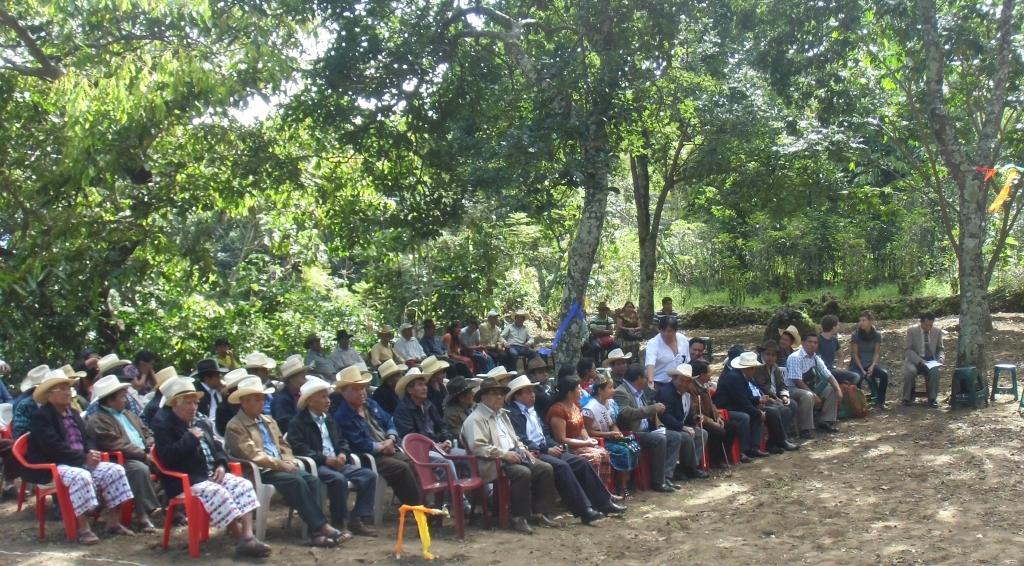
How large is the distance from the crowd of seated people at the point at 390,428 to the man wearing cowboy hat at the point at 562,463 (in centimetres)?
1

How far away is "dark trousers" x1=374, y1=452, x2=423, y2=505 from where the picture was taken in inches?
301

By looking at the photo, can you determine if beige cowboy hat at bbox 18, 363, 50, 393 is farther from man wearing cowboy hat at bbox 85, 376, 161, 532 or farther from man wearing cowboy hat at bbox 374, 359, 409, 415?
man wearing cowboy hat at bbox 374, 359, 409, 415

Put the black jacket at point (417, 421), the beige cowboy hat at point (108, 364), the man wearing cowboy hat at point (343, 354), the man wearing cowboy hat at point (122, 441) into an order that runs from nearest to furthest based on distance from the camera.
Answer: the man wearing cowboy hat at point (122, 441), the black jacket at point (417, 421), the beige cowboy hat at point (108, 364), the man wearing cowboy hat at point (343, 354)

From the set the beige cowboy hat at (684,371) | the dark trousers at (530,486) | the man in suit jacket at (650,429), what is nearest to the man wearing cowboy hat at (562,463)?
the dark trousers at (530,486)

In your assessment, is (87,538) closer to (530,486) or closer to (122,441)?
(122,441)

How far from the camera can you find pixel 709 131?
52.5 feet

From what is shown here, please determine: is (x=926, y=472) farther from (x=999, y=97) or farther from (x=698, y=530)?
(x=999, y=97)

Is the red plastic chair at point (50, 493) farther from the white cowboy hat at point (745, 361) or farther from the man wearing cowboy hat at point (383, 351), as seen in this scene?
the man wearing cowboy hat at point (383, 351)

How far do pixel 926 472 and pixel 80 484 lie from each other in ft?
22.9

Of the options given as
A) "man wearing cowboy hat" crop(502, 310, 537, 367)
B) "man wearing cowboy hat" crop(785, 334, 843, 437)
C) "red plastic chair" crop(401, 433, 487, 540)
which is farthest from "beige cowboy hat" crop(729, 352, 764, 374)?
"man wearing cowboy hat" crop(502, 310, 537, 367)

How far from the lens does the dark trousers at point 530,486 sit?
764 cm

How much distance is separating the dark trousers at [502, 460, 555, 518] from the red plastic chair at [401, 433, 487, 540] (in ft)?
0.79

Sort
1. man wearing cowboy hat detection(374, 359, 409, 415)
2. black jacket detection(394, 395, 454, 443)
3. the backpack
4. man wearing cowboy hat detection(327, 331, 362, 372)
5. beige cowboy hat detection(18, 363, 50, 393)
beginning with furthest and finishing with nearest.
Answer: man wearing cowboy hat detection(327, 331, 362, 372), the backpack, man wearing cowboy hat detection(374, 359, 409, 415), black jacket detection(394, 395, 454, 443), beige cowboy hat detection(18, 363, 50, 393)

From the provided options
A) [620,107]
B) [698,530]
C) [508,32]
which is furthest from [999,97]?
[698,530]
